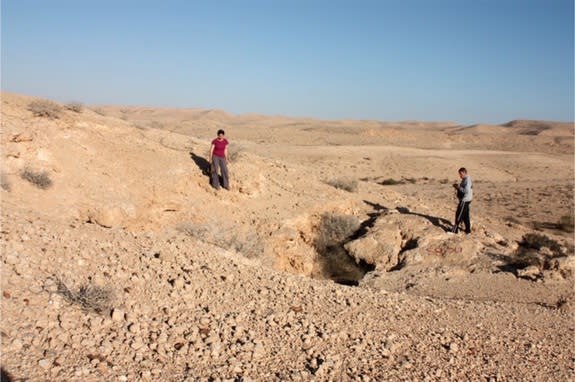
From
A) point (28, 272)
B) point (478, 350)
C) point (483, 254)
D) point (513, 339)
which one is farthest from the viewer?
point (483, 254)

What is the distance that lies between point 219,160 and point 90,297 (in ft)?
18.4

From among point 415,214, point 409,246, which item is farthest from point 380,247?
point 415,214

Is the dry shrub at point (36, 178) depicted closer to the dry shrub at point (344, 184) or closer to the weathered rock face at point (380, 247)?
the weathered rock face at point (380, 247)

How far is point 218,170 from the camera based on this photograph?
935cm

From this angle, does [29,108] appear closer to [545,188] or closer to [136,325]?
[136,325]

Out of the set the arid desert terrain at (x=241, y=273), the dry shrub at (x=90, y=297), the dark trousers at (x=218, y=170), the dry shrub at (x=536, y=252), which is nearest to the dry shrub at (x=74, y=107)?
the arid desert terrain at (x=241, y=273)

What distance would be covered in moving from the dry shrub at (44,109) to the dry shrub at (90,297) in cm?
630

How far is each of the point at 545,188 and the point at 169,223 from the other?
1658 centimetres

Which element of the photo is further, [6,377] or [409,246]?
[409,246]

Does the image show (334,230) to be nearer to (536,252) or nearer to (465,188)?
(465,188)

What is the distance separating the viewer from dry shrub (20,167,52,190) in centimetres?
692

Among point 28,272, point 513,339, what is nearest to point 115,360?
point 28,272

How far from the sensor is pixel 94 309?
3.76 metres

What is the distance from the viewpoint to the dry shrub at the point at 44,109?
29.4 ft
